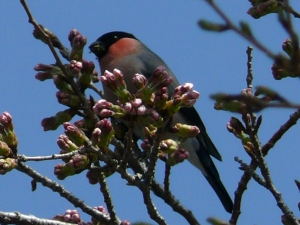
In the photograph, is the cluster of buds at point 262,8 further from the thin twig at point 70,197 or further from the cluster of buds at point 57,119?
the thin twig at point 70,197

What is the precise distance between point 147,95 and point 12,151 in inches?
25.6

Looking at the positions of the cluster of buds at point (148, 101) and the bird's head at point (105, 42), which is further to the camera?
the bird's head at point (105, 42)

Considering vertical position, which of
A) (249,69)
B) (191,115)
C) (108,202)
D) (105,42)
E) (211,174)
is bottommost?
(108,202)

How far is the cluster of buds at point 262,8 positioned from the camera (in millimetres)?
2924

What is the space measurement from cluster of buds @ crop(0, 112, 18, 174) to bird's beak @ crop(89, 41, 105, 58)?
3.13 metres

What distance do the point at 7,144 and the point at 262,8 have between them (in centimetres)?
144

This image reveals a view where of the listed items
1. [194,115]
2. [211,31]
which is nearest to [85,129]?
[211,31]

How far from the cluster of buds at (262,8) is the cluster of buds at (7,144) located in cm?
137

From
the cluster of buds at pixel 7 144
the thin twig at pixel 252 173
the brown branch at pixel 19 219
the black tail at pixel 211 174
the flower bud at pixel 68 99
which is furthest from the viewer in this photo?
the black tail at pixel 211 174

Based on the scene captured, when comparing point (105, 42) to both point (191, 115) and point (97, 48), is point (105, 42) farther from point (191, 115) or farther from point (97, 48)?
point (191, 115)

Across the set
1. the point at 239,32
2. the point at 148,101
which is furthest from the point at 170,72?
the point at 239,32

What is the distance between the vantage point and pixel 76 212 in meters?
3.00

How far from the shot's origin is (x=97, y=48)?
5.76 m

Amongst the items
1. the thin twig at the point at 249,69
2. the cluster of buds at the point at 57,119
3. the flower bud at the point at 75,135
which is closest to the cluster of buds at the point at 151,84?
the flower bud at the point at 75,135
